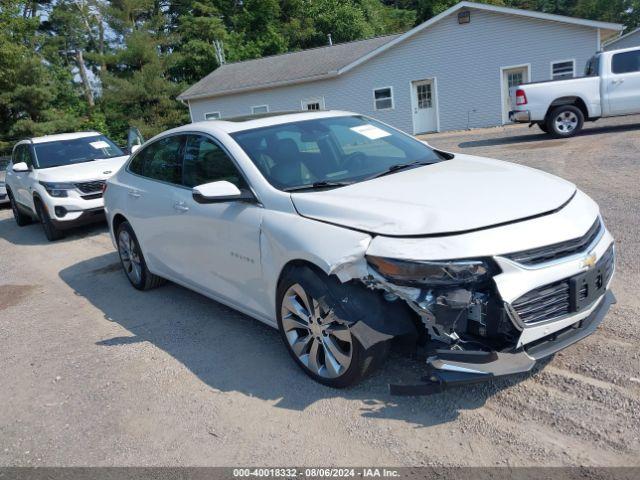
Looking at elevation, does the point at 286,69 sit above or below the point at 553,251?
above

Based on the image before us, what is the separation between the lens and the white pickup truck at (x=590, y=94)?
1395cm

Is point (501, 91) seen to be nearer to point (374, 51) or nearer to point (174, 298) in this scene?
point (374, 51)

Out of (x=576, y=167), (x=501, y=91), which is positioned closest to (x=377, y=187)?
(x=576, y=167)

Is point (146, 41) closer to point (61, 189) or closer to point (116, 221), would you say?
point (61, 189)

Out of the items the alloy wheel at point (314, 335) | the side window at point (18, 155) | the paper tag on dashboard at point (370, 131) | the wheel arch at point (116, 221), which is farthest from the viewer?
the side window at point (18, 155)

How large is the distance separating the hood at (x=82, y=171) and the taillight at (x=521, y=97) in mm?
9499

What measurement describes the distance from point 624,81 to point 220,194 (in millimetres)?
13212

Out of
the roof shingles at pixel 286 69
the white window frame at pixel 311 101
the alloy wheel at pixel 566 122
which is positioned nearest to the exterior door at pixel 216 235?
the alloy wheel at pixel 566 122

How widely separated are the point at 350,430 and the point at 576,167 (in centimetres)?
823

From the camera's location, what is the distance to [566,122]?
47.0 ft

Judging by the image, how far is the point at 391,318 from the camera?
10.8 feet

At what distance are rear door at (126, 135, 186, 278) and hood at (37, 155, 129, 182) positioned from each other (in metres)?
3.78

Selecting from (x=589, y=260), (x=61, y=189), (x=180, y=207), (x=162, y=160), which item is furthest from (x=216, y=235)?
(x=61, y=189)

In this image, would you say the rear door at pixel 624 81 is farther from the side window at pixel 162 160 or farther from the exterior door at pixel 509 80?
the side window at pixel 162 160
